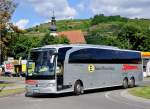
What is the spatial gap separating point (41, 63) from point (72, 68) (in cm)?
226

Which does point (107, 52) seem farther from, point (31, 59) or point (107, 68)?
point (31, 59)

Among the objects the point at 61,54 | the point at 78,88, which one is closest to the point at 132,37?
the point at 78,88

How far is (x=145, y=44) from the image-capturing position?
336ft

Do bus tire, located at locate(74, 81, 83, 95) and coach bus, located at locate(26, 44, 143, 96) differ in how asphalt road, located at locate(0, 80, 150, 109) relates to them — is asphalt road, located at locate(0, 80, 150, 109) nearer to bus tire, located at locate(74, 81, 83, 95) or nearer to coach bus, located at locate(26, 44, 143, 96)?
coach bus, located at locate(26, 44, 143, 96)

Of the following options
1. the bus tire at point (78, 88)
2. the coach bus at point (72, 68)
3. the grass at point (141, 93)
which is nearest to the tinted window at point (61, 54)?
the coach bus at point (72, 68)

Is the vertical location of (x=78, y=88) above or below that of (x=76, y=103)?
above

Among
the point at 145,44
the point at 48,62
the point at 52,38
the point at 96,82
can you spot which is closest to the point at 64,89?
the point at 48,62

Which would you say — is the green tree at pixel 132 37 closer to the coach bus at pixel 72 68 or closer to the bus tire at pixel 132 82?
the bus tire at pixel 132 82

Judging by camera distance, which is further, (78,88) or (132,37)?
(132,37)

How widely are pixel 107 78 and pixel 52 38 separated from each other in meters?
78.6

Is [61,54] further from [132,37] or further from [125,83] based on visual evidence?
[132,37]

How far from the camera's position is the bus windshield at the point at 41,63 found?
28375 mm

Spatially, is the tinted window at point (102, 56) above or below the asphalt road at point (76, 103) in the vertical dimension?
above

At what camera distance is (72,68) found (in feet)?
98.1
